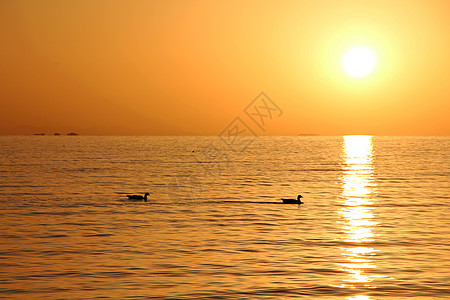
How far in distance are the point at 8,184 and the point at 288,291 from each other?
50.4 m

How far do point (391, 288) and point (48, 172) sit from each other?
70.8 metres

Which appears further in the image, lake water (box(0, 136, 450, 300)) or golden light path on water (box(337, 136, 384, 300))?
golden light path on water (box(337, 136, 384, 300))

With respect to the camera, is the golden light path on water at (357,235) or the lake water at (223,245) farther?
the golden light path on water at (357,235)

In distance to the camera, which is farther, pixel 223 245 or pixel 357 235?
pixel 357 235

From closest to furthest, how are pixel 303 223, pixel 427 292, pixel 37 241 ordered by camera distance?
pixel 427 292, pixel 37 241, pixel 303 223

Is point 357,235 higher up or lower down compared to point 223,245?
higher up

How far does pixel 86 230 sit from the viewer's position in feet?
118

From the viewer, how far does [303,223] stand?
39250 millimetres

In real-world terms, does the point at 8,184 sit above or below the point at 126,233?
above

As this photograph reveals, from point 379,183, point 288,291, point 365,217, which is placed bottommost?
point 288,291

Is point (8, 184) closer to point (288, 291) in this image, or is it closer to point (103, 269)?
point (103, 269)

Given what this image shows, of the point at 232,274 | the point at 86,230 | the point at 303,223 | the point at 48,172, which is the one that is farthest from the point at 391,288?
the point at 48,172

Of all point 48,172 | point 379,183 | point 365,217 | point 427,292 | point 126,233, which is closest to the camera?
point 427,292

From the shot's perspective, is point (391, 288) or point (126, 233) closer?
point (391, 288)
